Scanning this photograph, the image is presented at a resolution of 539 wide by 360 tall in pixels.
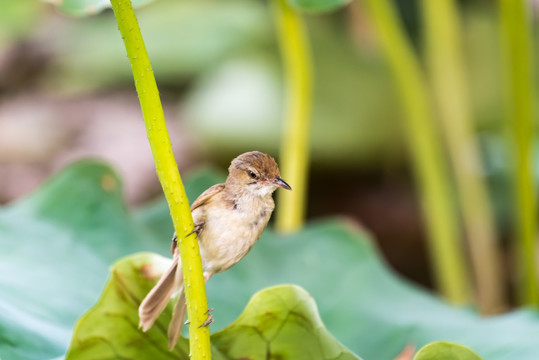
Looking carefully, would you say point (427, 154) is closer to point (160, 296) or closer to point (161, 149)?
point (160, 296)

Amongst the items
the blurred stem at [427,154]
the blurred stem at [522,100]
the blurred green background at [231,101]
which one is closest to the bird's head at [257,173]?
the blurred stem at [522,100]

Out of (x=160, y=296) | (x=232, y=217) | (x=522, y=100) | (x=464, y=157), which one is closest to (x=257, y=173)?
(x=232, y=217)

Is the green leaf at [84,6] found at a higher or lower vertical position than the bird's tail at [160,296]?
higher

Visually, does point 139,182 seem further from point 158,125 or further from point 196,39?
point 158,125

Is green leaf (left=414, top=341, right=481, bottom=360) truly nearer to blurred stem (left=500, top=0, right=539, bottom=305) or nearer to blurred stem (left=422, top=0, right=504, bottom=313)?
blurred stem (left=500, top=0, right=539, bottom=305)

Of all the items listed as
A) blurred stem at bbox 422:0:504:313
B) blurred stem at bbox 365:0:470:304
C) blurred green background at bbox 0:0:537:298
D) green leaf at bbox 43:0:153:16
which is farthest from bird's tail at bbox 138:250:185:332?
blurred green background at bbox 0:0:537:298

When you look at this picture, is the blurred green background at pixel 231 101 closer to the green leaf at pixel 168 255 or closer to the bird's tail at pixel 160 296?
the green leaf at pixel 168 255

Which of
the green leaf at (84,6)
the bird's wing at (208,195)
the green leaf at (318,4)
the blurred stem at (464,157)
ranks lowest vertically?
the blurred stem at (464,157)
